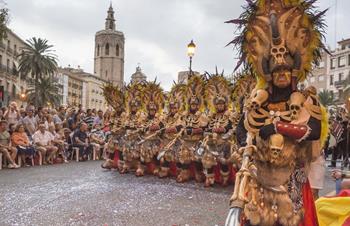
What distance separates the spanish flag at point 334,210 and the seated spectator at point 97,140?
13.7m

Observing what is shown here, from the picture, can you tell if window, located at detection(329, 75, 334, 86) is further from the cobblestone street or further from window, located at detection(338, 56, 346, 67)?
the cobblestone street

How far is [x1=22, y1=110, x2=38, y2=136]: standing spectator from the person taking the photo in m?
14.5

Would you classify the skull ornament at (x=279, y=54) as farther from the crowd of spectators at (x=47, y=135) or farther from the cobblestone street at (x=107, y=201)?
the crowd of spectators at (x=47, y=135)

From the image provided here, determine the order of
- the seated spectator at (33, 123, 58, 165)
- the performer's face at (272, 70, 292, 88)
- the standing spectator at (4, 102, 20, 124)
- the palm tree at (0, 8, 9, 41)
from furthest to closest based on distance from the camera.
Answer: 1. the palm tree at (0, 8, 9, 41)
2. the seated spectator at (33, 123, 58, 165)
3. the standing spectator at (4, 102, 20, 124)
4. the performer's face at (272, 70, 292, 88)

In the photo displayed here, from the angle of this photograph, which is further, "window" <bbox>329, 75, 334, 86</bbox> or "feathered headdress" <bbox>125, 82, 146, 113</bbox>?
"window" <bbox>329, 75, 334, 86</bbox>

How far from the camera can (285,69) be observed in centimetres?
367

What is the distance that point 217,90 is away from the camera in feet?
29.7

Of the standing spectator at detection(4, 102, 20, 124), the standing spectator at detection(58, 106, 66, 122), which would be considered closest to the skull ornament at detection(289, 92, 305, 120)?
the standing spectator at detection(4, 102, 20, 124)

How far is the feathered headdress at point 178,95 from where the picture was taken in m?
9.89

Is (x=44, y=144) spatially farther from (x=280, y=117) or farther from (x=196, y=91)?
(x=280, y=117)

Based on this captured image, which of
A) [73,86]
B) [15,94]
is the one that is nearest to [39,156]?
[15,94]

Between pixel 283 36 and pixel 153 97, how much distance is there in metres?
7.37

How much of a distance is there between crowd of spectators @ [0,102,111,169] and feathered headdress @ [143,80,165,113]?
3.24 m

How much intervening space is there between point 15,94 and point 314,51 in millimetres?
63944
